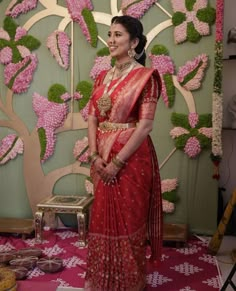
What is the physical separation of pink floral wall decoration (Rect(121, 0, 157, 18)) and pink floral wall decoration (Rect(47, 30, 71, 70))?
0.56 m

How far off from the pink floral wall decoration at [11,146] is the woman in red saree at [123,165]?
1433 millimetres

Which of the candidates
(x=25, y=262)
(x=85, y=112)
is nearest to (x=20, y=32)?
(x=85, y=112)

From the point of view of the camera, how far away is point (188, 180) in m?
3.38

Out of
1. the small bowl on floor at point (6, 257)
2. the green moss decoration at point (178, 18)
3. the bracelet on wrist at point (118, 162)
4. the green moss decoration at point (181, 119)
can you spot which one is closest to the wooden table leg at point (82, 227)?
the small bowl on floor at point (6, 257)

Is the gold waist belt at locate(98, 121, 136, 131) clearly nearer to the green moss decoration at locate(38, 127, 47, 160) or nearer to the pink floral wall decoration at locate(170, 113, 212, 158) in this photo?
the pink floral wall decoration at locate(170, 113, 212, 158)

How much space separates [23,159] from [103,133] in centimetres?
149

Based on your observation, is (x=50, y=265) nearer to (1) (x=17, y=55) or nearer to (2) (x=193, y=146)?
(2) (x=193, y=146)

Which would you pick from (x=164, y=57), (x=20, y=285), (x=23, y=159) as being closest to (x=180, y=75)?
(x=164, y=57)

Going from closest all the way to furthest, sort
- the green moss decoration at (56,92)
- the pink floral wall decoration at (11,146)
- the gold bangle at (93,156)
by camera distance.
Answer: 1. the gold bangle at (93,156)
2. the green moss decoration at (56,92)
3. the pink floral wall decoration at (11,146)

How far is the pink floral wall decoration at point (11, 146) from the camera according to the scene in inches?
140

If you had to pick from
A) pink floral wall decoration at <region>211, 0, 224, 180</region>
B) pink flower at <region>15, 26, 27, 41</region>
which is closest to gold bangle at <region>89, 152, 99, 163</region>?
pink floral wall decoration at <region>211, 0, 224, 180</region>

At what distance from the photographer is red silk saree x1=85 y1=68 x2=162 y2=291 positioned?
222 centimetres

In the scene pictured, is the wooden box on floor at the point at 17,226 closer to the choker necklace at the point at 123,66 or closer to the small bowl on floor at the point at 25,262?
the small bowl on floor at the point at 25,262

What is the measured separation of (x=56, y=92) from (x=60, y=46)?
0.39 meters
